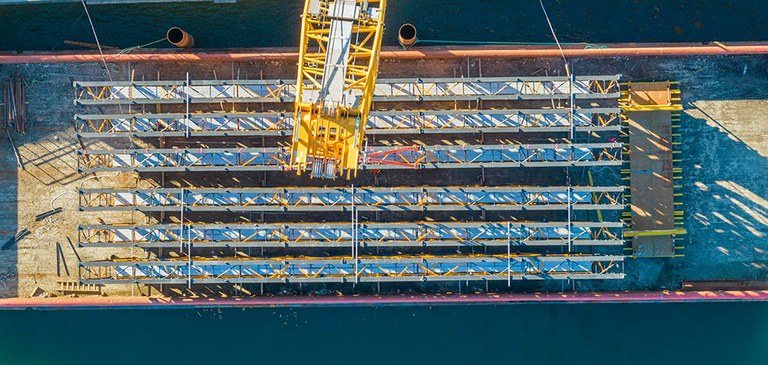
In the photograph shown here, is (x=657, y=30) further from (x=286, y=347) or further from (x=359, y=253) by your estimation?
(x=286, y=347)

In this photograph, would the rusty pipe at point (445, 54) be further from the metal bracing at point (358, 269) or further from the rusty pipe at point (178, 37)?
the metal bracing at point (358, 269)

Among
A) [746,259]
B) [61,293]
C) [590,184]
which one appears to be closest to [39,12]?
[61,293]

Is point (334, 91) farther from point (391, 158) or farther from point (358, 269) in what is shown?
point (358, 269)

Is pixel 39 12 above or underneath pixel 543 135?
above

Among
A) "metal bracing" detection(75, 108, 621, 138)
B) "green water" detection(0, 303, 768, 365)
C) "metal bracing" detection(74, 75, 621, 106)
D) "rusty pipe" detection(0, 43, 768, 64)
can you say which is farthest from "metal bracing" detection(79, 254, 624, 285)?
"rusty pipe" detection(0, 43, 768, 64)

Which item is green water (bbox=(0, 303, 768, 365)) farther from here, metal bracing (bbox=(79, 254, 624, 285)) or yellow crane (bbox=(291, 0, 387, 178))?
yellow crane (bbox=(291, 0, 387, 178))

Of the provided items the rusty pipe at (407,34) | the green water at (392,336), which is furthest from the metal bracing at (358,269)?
the rusty pipe at (407,34)

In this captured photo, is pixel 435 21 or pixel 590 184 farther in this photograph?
pixel 435 21
